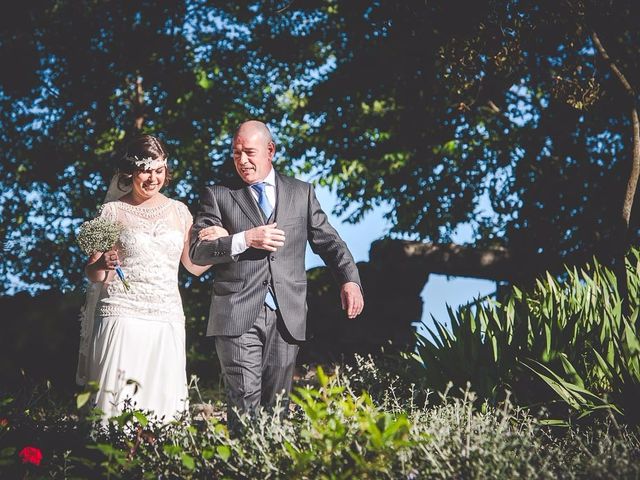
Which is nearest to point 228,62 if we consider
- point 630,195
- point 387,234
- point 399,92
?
point 399,92

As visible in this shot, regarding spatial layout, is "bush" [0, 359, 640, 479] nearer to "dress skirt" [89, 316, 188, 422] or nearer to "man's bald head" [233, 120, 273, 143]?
"dress skirt" [89, 316, 188, 422]

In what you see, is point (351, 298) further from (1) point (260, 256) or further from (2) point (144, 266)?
(2) point (144, 266)

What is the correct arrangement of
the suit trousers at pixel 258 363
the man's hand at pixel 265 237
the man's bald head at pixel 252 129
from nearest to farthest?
the man's hand at pixel 265 237, the suit trousers at pixel 258 363, the man's bald head at pixel 252 129

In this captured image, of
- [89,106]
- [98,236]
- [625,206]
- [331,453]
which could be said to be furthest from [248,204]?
[89,106]

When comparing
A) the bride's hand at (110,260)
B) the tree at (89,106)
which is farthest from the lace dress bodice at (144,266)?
the tree at (89,106)

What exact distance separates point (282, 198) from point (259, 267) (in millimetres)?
534

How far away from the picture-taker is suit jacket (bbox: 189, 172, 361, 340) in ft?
15.7

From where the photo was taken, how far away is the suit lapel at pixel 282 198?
16.4 feet

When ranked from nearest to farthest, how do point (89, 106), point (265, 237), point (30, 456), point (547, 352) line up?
point (30, 456) → point (265, 237) → point (547, 352) → point (89, 106)

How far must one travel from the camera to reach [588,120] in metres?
11.7

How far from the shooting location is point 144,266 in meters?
5.13

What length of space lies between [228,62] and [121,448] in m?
8.39

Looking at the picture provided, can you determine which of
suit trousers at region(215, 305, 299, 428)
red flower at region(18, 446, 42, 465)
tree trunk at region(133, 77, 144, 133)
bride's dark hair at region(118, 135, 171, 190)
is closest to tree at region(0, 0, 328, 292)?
tree trunk at region(133, 77, 144, 133)

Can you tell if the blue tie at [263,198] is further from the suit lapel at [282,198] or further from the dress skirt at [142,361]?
the dress skirt at [142,361]
